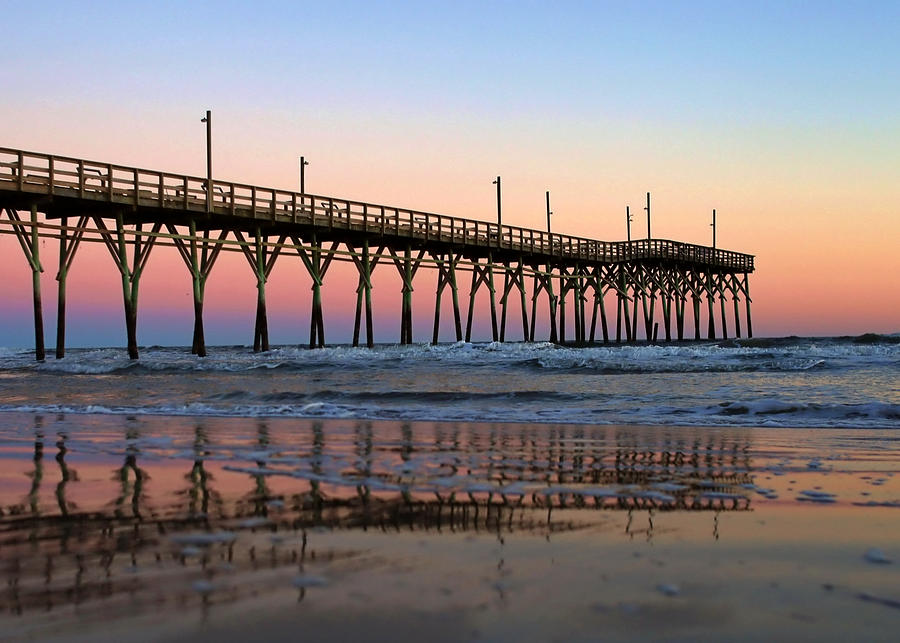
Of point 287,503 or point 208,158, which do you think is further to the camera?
point 208,158

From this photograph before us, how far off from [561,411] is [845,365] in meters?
11.0

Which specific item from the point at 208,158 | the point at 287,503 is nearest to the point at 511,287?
the point at 208,158

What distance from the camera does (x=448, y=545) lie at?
273 cm

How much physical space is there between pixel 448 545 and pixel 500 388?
10221 mm

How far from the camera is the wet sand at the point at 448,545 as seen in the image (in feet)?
6.42

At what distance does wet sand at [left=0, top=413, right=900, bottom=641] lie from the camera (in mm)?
1956

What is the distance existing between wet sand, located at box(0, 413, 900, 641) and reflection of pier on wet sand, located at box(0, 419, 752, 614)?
0.05 feet

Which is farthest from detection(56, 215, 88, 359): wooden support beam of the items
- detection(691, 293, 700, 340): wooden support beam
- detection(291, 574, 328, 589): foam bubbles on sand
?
detection(691, 293, 700, 340): wooden support beam

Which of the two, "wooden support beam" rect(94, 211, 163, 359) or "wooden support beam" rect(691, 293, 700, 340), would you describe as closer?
"wooden support beam" rect(94, 211, 163, 359)

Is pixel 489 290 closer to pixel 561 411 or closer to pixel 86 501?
pixel 561 411

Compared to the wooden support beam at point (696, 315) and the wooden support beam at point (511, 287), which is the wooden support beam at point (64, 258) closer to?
the wooden support beam at point (511, 287)

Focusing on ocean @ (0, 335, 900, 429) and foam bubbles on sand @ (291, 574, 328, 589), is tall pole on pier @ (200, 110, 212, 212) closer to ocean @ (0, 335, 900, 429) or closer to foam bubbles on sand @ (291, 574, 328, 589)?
ocean @ (0, 335, 900, 429)

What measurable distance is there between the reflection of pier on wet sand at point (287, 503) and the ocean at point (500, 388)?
9.87 ft

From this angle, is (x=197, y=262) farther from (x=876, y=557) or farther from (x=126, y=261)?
(x=876, y=557)
